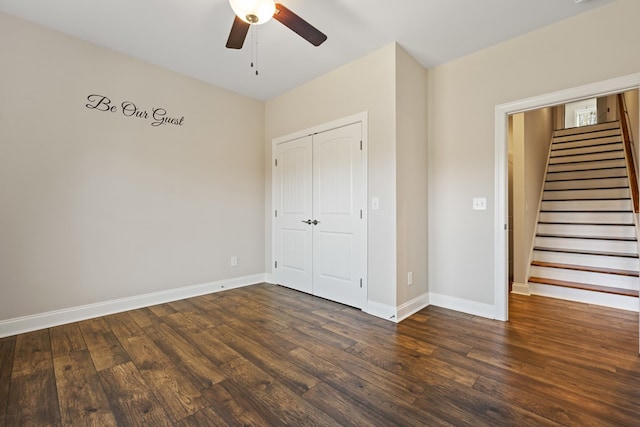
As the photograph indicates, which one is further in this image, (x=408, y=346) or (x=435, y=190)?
(x=435, y=190)

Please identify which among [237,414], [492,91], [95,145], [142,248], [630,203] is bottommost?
[237,414]

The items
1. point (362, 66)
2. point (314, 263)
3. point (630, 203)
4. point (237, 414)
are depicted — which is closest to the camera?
point (237, 414)

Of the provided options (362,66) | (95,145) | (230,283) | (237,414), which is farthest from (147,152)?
(237,414)

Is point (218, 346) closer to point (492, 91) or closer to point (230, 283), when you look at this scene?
point (230, 283)

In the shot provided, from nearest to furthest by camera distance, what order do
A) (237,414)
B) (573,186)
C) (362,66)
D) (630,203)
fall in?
(237,414)
(362,66)
(630,203)
(573,186)

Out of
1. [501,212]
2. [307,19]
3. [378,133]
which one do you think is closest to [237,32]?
[307,19]

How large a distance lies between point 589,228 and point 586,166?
1.53 metres

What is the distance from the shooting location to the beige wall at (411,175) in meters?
2.84

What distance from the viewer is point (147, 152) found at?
126 inches

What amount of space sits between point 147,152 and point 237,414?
2.86m

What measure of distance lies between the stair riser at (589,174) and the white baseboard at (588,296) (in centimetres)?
243

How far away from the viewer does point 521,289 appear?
359 cm

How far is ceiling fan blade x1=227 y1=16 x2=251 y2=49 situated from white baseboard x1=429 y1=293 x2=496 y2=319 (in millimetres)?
3115

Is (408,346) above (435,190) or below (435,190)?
below
